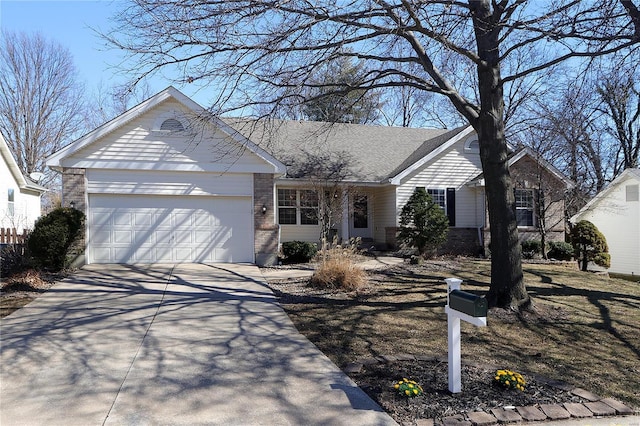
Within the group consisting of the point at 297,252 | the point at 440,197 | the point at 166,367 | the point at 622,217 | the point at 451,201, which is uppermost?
the point at 440,197

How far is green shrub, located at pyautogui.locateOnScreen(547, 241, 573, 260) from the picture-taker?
17.3 metres

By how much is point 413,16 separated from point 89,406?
681 cm

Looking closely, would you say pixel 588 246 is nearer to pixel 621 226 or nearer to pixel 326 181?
pixel 621 226

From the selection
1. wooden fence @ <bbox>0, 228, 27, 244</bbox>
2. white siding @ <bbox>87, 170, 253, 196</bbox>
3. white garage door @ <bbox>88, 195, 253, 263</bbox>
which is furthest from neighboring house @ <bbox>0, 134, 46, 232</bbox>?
white siding @ <bbox>87, 170, 253, 196</bbox>

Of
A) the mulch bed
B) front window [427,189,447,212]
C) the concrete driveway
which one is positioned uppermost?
front window [427,189,447,212]

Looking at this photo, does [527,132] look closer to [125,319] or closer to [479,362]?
[479,362]

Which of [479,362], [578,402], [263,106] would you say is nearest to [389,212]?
[263,106]

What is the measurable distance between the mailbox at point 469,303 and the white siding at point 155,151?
9942 mm

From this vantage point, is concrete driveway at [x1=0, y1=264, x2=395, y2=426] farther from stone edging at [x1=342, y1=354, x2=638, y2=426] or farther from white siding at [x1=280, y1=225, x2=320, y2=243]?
white siding at [x1=280, y1=225, x2=320, y2=243]

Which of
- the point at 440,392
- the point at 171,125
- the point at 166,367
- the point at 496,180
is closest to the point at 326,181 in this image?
the point at 171,125

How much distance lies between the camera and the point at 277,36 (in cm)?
789

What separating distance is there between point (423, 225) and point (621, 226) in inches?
507

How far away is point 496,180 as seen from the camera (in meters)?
8.43

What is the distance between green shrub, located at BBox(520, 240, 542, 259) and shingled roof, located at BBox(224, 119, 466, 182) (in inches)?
196
